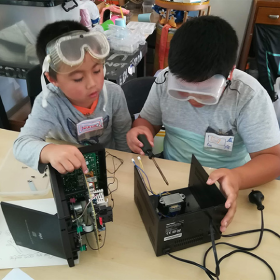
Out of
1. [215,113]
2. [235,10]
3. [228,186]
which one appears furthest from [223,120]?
[235,10]

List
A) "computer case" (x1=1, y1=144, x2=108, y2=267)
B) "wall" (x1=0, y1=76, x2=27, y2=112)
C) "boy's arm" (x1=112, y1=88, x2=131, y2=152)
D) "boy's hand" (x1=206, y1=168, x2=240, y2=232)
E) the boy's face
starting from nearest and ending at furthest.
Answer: "computer case" (x1=1, y1=144, x2=108, y2=267), "boy's hand" (x1=206, y1=168, x2=240, y2=232), the boy's face, "boy's arm" (x1=112, y1=88, x2=131, y2=152), "wall" (x1=0, y1=76, x2=27, y2=112)

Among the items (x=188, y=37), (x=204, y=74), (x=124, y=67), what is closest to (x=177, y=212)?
(x=204, y=74)

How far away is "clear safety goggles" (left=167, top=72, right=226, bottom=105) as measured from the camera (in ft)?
2.78

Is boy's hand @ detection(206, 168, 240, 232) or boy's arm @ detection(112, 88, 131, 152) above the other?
boy's hand @ detection(206, 168, 240, 232)

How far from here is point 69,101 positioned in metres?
1.14

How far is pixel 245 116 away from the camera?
1.00m

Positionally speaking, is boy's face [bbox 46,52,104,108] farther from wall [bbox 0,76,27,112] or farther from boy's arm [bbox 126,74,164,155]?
wall [bbox 0,76,27,112]

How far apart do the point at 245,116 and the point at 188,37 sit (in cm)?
38

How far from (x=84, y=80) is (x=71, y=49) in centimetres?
12

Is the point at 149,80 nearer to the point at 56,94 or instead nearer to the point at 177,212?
the point at 56,94

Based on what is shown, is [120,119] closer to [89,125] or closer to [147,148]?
[89,125]

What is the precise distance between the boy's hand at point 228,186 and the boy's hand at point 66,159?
387 millimetres

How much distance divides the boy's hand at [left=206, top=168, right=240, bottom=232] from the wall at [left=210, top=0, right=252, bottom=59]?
8.92 feet

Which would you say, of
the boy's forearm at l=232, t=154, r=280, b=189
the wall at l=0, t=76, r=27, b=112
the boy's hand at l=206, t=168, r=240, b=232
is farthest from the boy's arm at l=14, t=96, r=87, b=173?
the wall at l=0, t=76, r=27, b=112
